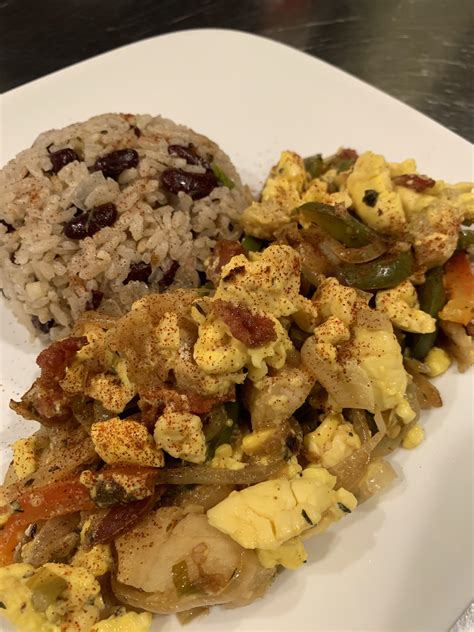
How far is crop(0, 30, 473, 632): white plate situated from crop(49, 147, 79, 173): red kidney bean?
654 millimetres

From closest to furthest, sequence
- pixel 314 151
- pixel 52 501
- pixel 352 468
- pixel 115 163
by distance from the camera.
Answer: pixel 52 501, pixel 352 468, pixel 115 163, pixel 314 151

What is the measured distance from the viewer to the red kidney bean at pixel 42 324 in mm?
2475

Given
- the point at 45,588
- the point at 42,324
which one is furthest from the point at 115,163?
the point at 45,588

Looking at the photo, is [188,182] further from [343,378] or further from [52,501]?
[52,501]

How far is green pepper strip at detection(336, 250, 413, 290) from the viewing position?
7.33 ft

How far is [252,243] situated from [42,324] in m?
0.93

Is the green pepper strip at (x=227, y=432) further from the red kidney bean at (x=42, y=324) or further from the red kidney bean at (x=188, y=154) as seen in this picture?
the red kidney bean at (x=188, y=154)

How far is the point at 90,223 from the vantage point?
2.36 metres

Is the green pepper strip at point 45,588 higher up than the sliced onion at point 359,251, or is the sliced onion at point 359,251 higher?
the sliced onion at point 359,251

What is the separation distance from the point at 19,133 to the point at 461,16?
3489 mm

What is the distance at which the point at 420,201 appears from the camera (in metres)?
2.36

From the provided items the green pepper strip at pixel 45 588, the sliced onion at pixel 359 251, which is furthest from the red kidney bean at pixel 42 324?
the sliced onion at pixel 359 251

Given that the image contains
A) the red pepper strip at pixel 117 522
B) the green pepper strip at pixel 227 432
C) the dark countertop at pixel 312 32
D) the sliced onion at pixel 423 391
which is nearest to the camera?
the red pepper strip at pixel 117 522

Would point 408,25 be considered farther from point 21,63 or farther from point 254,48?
point 21,63
